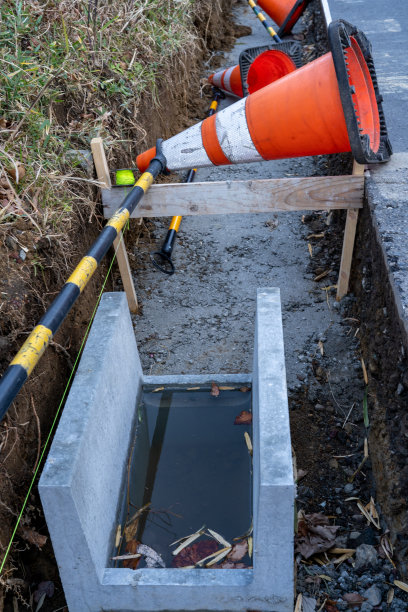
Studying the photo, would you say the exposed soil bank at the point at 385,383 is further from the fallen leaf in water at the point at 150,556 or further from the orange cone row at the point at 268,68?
the orange cone row at the point at 268,68

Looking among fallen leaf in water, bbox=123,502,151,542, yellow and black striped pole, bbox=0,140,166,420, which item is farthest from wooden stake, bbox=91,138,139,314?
fallen leaf in water, bbox=123,502,151,542

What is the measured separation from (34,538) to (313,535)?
1142 mm

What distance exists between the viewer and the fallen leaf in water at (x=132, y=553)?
6.95ft

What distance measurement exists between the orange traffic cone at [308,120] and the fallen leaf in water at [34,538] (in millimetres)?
2204

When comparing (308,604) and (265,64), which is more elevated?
(265,64)

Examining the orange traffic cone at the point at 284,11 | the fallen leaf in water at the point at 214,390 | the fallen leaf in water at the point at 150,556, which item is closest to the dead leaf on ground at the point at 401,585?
the fallen leaf in water at the point at 150,556

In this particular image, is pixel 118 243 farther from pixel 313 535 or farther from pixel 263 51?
pixel 263 51

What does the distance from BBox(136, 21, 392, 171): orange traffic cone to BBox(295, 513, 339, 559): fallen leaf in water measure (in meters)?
1.76

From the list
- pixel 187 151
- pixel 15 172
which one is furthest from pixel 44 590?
pixel 187 151

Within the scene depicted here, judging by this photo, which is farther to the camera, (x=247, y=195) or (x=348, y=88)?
(x=247, y=195)

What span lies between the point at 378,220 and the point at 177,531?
5.85 ft

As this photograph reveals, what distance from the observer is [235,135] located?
3.12 m

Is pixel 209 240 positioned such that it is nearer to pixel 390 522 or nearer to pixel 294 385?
pixel 294 385

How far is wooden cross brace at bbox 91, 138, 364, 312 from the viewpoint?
10.2ft
